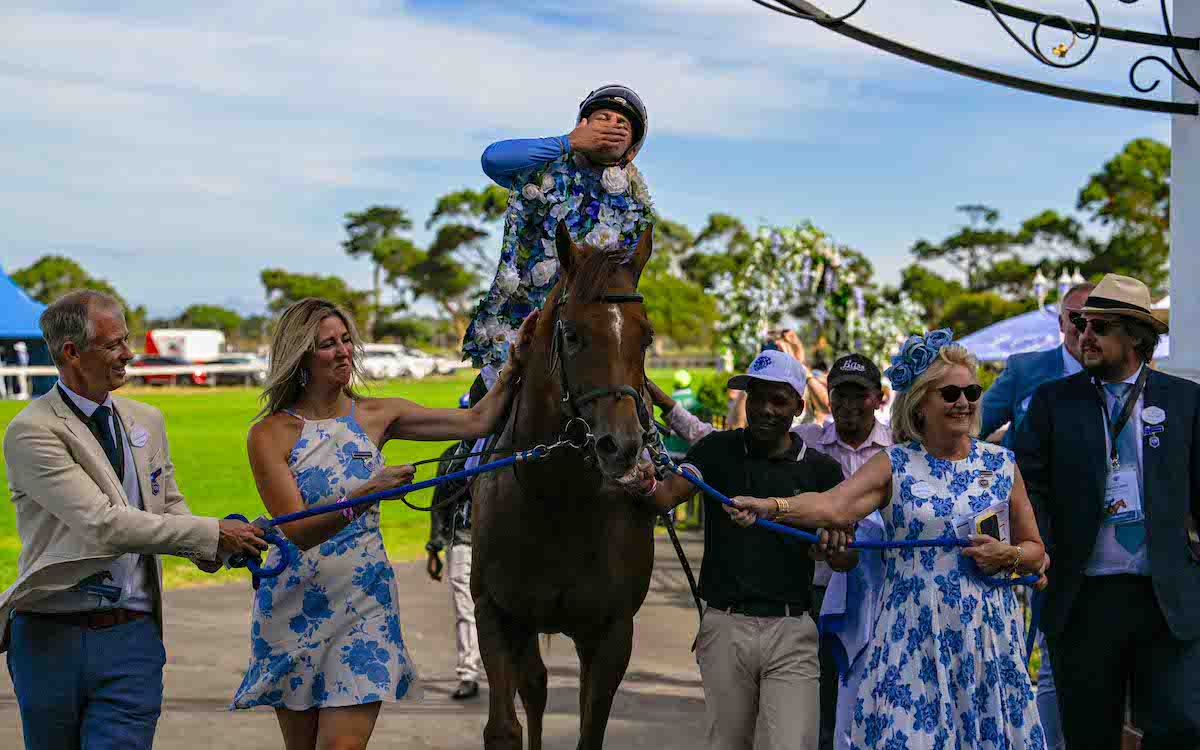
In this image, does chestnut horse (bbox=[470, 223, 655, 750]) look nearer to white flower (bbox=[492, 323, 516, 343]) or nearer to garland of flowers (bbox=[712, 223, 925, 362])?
white flower (bbox=[492, 323, 516, 343])

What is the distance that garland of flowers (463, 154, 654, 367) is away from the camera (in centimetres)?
491

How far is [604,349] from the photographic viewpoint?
379cm

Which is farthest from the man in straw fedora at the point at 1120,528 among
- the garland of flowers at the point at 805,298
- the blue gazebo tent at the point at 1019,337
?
the garland of flowers at the point at 805,298

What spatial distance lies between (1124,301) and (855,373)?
1.11 m

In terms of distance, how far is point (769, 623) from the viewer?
4.23 meters

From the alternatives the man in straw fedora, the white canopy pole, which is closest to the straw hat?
the man in straw fedora

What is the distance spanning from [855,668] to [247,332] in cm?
14183

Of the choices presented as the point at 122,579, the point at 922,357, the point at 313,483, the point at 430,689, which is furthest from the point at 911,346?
the point at 430,689

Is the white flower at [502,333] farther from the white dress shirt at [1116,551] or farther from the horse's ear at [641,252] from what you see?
the white dress shirt at [1116,551]

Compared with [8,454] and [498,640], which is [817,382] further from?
[8,454]

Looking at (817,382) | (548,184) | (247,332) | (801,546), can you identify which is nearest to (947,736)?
(801,546)

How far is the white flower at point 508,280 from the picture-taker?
195 inches

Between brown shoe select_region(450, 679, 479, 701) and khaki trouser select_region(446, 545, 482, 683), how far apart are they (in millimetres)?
14

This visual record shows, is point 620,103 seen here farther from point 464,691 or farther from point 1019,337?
point 1019,337
